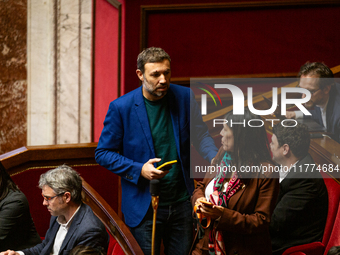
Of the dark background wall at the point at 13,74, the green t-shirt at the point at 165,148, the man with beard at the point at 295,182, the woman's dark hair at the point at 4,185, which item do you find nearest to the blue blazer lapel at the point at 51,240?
the woman's dark hair at the point at 4,185

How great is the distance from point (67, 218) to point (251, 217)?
909 millimetres

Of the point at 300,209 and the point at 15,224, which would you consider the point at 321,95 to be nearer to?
the point at 300,209

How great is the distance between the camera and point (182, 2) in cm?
420

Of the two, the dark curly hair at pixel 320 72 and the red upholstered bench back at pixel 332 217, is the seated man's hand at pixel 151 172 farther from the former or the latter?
the dark curly hair at pixel 320 72

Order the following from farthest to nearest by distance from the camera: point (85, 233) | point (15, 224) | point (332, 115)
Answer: point (332, 115)
point (15, 224)
point (85, 233)

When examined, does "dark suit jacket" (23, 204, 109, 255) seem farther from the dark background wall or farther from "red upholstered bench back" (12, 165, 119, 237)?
the dark background wall

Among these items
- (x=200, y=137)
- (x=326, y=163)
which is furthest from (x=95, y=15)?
(x=326, y=163)

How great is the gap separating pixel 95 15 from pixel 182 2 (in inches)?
34.3

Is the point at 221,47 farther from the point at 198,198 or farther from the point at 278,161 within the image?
the point at 198,198

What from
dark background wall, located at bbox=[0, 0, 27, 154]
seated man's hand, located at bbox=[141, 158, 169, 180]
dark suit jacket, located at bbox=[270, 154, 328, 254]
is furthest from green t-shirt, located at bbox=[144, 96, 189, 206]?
dark background wall, located at bbox=[0, 0, 27, 154]

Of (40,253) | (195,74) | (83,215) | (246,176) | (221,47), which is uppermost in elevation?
(221,47)

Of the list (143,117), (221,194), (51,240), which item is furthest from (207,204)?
(51,240)

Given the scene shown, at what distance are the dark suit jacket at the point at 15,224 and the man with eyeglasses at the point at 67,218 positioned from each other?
0.19 m

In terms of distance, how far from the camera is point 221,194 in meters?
1.91
